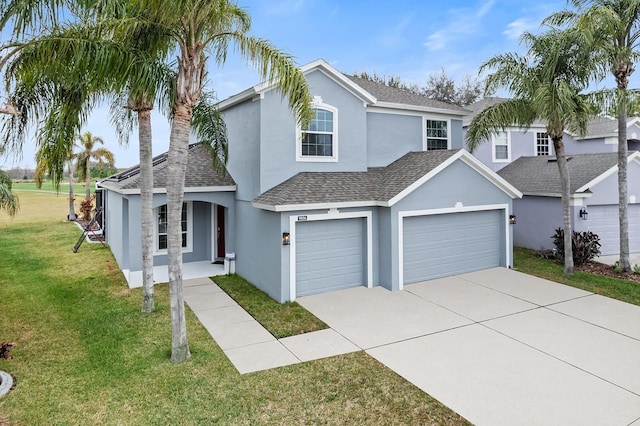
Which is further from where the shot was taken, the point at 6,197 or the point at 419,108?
the point at 6,197

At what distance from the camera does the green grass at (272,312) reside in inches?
343

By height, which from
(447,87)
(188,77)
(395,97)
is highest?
(447,87)

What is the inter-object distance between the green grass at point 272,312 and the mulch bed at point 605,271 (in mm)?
10457

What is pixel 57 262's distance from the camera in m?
15.5

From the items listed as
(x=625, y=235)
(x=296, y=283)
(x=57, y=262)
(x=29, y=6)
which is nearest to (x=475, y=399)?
(x=296, y=283)

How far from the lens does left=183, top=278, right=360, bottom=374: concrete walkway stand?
23.5 feet

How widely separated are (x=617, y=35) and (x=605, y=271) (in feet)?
25.6

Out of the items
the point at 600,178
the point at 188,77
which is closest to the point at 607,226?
the point at 600,178

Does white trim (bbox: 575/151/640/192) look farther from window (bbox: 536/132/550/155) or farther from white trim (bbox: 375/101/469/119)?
window (bbox: 536/132/550/155)

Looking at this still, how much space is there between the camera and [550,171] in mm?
17578

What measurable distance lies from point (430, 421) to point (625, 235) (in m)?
12.2

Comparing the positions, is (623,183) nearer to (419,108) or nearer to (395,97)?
(419,108)

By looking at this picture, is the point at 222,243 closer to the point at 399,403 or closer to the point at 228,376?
the point at 228,376

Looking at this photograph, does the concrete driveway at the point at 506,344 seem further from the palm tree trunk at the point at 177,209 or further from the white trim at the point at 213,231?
the white trim at the point at 213,231
